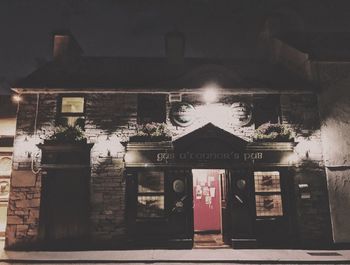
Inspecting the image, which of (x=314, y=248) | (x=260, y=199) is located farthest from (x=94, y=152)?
(x=314, y=248)

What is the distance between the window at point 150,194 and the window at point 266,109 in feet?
14.7

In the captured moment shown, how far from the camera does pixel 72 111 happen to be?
11758mm

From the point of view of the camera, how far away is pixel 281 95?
12.0 m

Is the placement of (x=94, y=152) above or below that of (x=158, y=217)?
above

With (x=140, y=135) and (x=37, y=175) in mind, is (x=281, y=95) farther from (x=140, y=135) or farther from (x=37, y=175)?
(x=37, y=175)

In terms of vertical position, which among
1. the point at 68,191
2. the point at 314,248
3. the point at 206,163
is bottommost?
the point at 314,248

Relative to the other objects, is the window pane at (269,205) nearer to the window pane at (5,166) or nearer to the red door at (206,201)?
the red door at (206,201)

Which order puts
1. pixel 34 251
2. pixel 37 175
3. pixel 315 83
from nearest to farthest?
1. pixel 34 251
2. pixel 37 175
3. pixel 315 83

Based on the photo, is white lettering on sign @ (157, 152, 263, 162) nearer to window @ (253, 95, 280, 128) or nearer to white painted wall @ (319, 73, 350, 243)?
window @ (253, 95, 280, 128)

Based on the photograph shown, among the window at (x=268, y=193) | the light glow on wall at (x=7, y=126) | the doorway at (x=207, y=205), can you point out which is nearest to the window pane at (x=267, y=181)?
the window at (x=268, y=193)

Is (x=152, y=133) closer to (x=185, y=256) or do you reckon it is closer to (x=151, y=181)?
(x=151, y=181)

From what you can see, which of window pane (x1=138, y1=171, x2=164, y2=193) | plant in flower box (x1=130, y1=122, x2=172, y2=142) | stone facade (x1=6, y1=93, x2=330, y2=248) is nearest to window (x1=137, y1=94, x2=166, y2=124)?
stone facade (x1=6, y1=93, x2=330, y2=248)

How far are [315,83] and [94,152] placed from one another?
29.8 feet

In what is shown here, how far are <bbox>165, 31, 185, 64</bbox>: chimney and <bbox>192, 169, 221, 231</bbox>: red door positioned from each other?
210 inches
